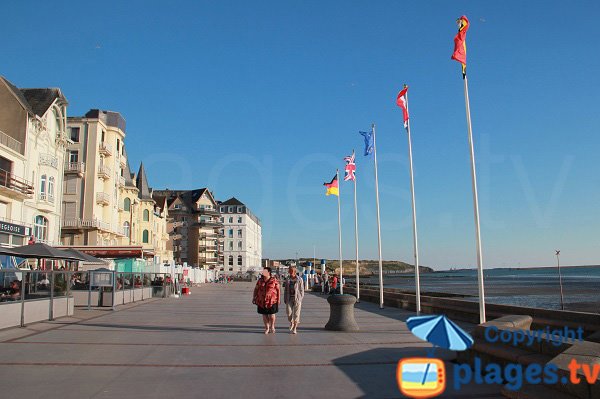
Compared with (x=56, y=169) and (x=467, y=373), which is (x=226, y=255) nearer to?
(x=56, y=169)

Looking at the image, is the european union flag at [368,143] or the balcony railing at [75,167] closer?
the european union flag at [368,143]

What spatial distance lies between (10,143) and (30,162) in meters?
2.33

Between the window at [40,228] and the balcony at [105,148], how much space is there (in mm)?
13777

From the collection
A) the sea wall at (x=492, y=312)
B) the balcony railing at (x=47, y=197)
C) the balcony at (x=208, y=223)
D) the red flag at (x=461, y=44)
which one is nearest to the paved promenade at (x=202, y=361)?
the sea wall at (x=492, y=312)

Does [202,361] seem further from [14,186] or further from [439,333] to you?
[14,186]

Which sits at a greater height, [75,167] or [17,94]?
[17,94]

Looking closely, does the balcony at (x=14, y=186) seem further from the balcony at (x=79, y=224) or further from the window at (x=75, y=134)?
the window at (x=75, y=134)

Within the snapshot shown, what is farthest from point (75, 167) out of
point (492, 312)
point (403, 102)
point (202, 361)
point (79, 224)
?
point (202, 361)

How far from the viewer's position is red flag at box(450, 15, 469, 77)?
15023 mm

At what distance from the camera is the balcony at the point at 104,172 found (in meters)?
48.1

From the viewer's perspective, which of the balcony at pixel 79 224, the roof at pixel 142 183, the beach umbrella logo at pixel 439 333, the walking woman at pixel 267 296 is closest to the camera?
the beach umbrella logo at pixel 439 333

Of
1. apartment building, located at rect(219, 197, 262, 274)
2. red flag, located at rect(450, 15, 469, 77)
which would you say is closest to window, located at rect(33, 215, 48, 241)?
red flag, located at rect(450, 15, 469, 77)

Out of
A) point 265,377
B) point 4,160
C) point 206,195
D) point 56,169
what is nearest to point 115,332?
point 265,377

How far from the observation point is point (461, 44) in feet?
49.6
